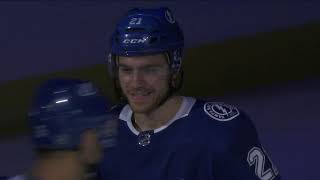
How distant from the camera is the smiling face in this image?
1.64m

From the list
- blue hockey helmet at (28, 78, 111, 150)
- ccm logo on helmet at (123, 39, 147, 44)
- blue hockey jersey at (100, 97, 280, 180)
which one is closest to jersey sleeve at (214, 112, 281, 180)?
blue hockey jersey at (100, 97, 280, 180)

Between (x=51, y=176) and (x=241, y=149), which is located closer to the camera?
(x=51, y=176)

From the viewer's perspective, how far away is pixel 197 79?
2.68m

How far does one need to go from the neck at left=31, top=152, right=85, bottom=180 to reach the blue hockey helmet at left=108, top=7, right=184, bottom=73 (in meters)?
0.57

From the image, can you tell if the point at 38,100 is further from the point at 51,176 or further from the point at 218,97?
the point at 218,97

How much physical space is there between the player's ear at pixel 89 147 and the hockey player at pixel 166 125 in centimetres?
52

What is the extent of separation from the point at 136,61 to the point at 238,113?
0.22 m

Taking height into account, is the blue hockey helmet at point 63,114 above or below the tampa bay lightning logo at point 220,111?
above

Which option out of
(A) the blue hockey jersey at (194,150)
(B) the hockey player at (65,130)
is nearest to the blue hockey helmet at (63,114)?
(B) the hockey player at (65,130)

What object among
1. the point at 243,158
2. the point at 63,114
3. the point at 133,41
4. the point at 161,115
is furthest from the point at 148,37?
the point at 63,114

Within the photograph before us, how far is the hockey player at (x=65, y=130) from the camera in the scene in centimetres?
108

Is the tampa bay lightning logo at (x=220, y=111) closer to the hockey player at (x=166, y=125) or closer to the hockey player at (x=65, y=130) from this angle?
the hockey player at (x=166, y=125)

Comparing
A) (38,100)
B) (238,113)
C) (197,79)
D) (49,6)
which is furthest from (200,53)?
(38,100)

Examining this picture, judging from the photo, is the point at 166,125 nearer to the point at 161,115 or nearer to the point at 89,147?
the point at 161,115
